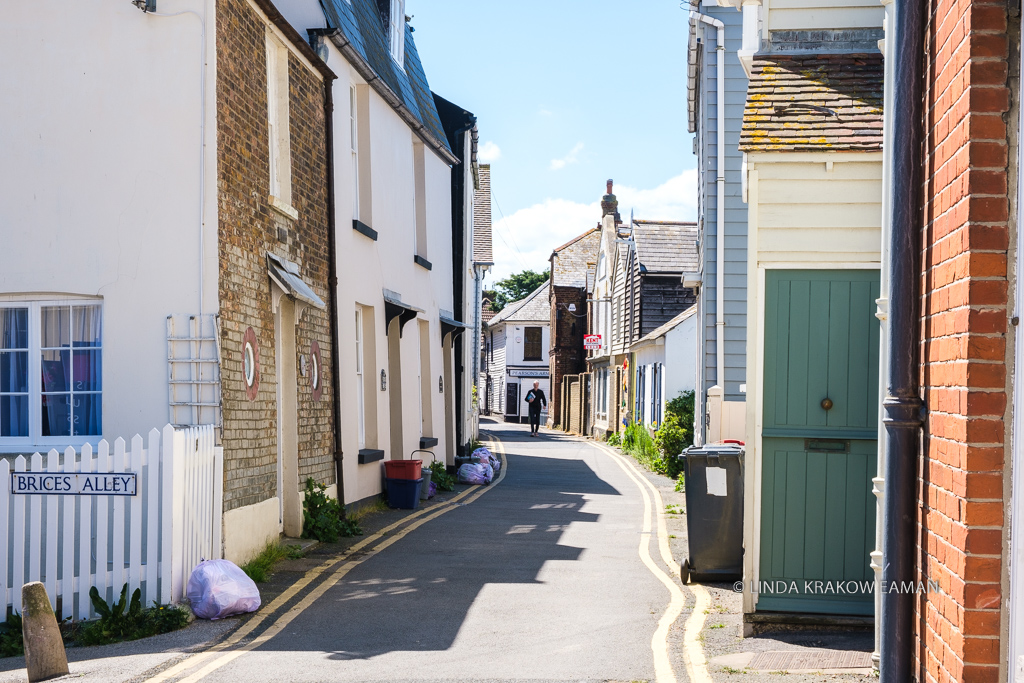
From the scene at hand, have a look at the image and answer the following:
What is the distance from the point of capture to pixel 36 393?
9289 millimetres

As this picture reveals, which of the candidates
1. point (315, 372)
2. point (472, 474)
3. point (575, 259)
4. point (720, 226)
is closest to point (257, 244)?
point (315, 372)

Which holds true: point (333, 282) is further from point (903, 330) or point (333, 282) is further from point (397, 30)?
point (903, 330)

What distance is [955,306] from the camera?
371cm

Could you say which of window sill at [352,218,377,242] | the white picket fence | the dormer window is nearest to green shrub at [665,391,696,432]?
the dormer window

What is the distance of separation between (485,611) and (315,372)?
16.7ft

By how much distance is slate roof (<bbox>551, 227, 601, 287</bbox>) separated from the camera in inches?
2098

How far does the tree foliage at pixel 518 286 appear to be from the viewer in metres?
97.5

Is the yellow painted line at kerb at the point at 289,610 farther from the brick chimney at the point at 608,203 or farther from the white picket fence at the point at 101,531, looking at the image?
the brick chimney at the point at 608,203

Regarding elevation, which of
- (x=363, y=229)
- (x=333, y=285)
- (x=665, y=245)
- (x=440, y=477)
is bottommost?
(x=440, y=477)

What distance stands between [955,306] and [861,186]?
438 cm

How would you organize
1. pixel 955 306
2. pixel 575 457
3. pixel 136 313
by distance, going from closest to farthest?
1. pixel 955 306
2. pixel 136 313
3. pixel 575 457

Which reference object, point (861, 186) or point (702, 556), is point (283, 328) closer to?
point (702, 556)

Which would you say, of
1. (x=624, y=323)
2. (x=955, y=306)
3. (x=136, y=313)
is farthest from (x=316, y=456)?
(x=624, y=323)

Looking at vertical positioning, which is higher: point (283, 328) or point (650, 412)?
point (283, 328)
